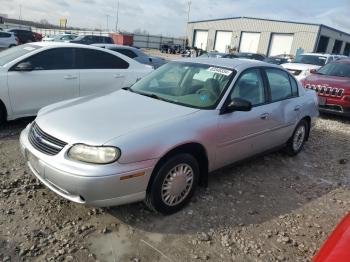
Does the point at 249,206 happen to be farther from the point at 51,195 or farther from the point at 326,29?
the point at 326,29

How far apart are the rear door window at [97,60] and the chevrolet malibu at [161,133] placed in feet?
7.99

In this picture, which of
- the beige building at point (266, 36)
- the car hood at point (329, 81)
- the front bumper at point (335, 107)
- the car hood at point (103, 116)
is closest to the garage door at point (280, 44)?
the beige building at point (266, 36)

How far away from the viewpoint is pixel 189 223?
3555 millimetres

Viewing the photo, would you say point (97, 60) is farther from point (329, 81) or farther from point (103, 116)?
point (329, 81)

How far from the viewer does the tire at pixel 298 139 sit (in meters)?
5.60

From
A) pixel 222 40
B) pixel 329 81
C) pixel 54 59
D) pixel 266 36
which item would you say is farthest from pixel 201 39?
pixel 54 59

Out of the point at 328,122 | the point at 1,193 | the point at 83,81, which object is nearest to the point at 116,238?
the point at 1,193

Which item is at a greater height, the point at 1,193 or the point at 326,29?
the point at 326,29

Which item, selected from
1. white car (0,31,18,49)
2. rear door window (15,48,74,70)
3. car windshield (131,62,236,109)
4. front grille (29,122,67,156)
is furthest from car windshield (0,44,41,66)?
white car (0,31,18,49)

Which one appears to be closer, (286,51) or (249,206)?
(249,206)

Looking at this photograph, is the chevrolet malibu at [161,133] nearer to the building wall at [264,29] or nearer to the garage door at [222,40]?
the building wall at [264,29]

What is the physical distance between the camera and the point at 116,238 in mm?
3219

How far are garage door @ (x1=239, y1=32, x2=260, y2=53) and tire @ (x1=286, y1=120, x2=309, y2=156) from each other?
40.5 metres

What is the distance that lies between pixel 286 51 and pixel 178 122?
41.5 m
